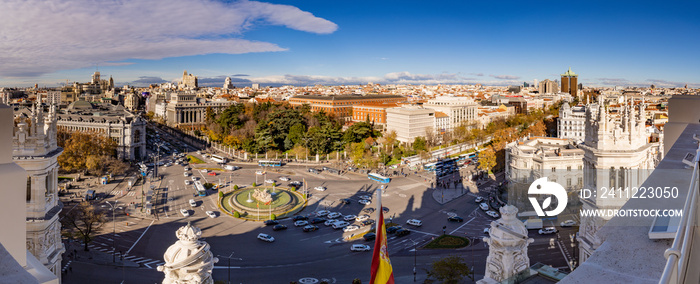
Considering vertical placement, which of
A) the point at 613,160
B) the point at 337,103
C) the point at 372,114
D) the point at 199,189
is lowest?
the point at 199,189

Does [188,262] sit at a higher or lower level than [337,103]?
lower

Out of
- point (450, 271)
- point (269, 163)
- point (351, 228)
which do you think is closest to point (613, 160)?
point (450, 271)

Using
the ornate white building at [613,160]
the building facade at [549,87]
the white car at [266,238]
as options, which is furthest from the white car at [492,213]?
the building facade at [549,87]

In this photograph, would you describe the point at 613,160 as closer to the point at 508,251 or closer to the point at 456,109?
the point at 508,251

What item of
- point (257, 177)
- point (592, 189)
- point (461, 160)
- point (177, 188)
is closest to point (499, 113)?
point (461, 160)

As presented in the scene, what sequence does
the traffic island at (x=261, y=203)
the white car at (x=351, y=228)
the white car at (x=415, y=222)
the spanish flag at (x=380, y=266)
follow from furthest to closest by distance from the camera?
the traffic island at (x=261, y=203)
the white car at (x=415, y=222)
the white car at (x=351, y=228)
the spanish flag at (x=380, y=266)

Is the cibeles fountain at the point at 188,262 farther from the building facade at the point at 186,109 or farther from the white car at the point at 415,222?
the building facade at the point at 186,109

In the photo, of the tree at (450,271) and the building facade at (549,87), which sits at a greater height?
the building facade at (549,87)
